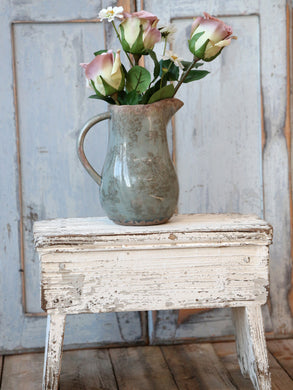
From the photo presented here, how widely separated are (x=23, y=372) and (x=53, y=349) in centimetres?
41

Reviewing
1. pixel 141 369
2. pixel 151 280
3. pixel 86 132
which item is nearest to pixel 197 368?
pixel 141 369

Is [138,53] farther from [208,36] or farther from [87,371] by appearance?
[87,371]

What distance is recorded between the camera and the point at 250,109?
1775mm

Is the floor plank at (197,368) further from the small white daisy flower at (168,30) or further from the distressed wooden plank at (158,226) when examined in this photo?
the small white daisy flower at (168,30)

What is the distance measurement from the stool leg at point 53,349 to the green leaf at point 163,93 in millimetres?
557

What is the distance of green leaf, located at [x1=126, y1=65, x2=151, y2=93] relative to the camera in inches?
49.3

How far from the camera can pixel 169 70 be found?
51.9 inches

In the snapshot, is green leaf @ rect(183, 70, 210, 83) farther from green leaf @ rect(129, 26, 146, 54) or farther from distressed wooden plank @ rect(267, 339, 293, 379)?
distressed wooden plank @ rect(267, 339, 293, 379)

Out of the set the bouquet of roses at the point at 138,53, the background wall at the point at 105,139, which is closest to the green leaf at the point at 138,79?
the bouquet of roses at the point at 138,53

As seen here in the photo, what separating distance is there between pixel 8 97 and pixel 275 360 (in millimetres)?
1177

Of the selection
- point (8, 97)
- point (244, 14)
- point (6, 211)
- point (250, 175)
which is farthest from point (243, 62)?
point (6, 211)

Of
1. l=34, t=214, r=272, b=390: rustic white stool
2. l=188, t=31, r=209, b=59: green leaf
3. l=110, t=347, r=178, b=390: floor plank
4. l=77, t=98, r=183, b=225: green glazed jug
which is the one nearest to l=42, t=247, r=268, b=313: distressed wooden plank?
l=34, t=214, r=272, b=390: rustic white stool

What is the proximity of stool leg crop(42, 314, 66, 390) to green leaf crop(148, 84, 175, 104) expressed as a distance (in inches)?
21.9

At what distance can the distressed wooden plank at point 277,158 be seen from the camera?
1.75 m
